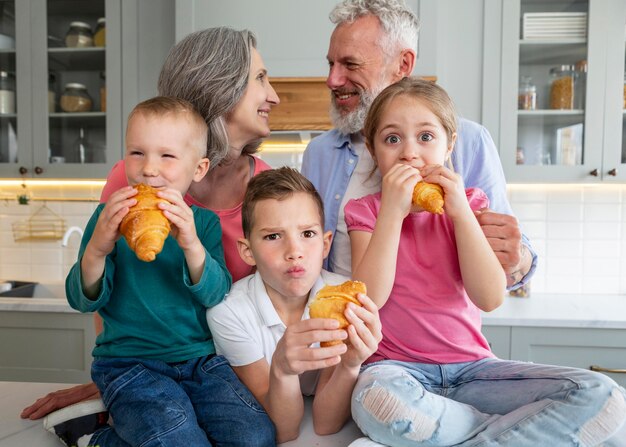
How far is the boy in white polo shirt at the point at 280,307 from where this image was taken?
1033 mm

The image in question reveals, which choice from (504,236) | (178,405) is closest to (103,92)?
(178,405)

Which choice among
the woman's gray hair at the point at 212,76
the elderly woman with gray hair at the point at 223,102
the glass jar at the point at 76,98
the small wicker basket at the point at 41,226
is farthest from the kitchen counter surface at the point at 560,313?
the small wicker basket at the point at 41,226

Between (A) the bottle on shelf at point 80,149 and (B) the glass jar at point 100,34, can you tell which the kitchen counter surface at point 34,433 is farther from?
(B) the glass jar at point 100,34

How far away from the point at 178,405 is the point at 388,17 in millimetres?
1288

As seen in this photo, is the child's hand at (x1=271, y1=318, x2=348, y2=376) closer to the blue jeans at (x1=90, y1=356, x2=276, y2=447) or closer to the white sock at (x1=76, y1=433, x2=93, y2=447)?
the blue jeans at (x1=90, y1=356, x2=276, y2=447)

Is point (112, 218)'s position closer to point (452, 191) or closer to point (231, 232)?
point (231, 232)

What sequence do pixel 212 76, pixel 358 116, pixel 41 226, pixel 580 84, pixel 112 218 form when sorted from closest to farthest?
pixel 112 218
pixel 212 76
pixel 358 116
pixel 580 84
pixel 41 226

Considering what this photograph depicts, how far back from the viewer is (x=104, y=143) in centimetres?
286

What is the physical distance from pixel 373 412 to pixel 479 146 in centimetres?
92

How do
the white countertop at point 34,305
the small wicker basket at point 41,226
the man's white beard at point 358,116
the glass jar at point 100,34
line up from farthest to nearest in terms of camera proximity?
the small wicker basket at point 41,226 < the glass jar at point 100,34 < the white countertop at point 34,305 < the man's white beard at point 358,116

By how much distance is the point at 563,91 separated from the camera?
2.71m

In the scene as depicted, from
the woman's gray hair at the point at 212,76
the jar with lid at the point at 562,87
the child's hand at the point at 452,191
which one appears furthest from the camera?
the jar with lid at the point at 562,87

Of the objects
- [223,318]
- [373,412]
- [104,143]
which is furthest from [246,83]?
[104,143]

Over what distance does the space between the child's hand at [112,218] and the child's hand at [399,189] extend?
1.67ft
